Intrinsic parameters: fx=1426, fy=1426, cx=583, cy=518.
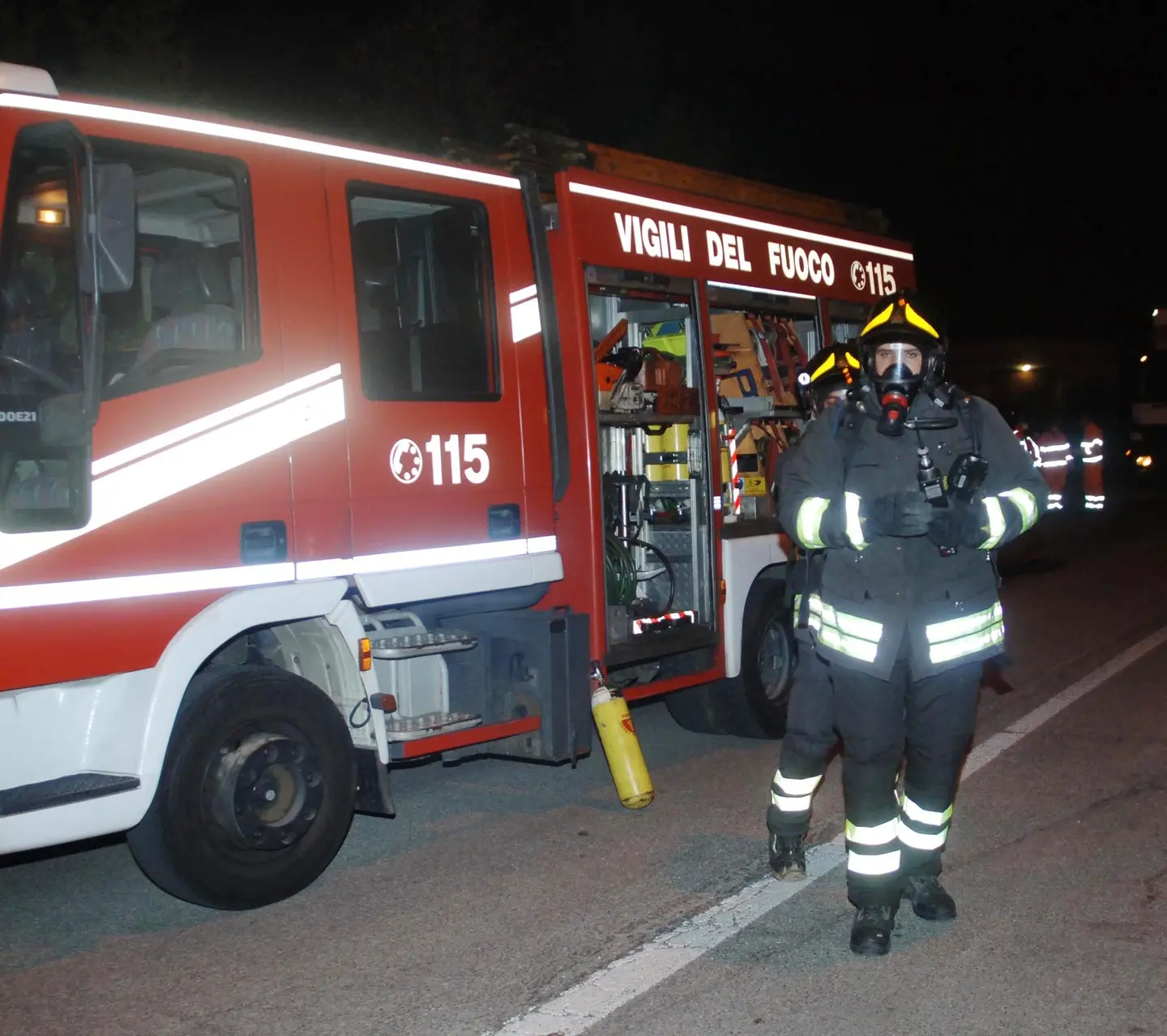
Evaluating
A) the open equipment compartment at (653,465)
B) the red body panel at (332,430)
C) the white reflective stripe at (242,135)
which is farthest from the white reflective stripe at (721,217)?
the white reflective stripe at (242,135)

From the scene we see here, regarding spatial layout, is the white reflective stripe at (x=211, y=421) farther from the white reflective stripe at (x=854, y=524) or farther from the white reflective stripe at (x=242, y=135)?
the white reflective stripe at (x=854, y=524)

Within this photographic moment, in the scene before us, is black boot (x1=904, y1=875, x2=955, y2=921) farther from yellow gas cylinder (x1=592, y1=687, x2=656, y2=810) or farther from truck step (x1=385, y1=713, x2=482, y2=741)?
truck step (x1=385, y1=713, x2=482, y2=741)

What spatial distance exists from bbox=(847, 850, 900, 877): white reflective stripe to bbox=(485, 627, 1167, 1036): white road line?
0.47m

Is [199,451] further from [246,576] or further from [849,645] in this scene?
[849,645]

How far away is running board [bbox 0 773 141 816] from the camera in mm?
4242

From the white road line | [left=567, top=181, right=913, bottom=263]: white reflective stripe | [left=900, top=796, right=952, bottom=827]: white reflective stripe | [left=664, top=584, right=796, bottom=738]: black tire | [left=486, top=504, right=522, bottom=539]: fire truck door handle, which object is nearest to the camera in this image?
the white road line

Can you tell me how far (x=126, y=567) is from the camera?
14.6 ft

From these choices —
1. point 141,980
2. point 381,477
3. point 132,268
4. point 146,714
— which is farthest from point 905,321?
point 141,980

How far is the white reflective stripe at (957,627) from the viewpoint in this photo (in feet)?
14.7

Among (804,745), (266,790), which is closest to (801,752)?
(804,745)

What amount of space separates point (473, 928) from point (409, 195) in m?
2.71

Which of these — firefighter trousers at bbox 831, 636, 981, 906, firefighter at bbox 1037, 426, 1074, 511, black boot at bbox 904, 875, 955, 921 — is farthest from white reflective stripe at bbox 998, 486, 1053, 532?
firefighter at bbox 1037, 426, 1074, 511

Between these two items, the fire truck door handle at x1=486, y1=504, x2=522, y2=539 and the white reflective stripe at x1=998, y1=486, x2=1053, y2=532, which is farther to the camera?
the fire truck door handle at x1=486, y1=504, x2=522, y2=539

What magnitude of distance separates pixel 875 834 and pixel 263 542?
223cm
